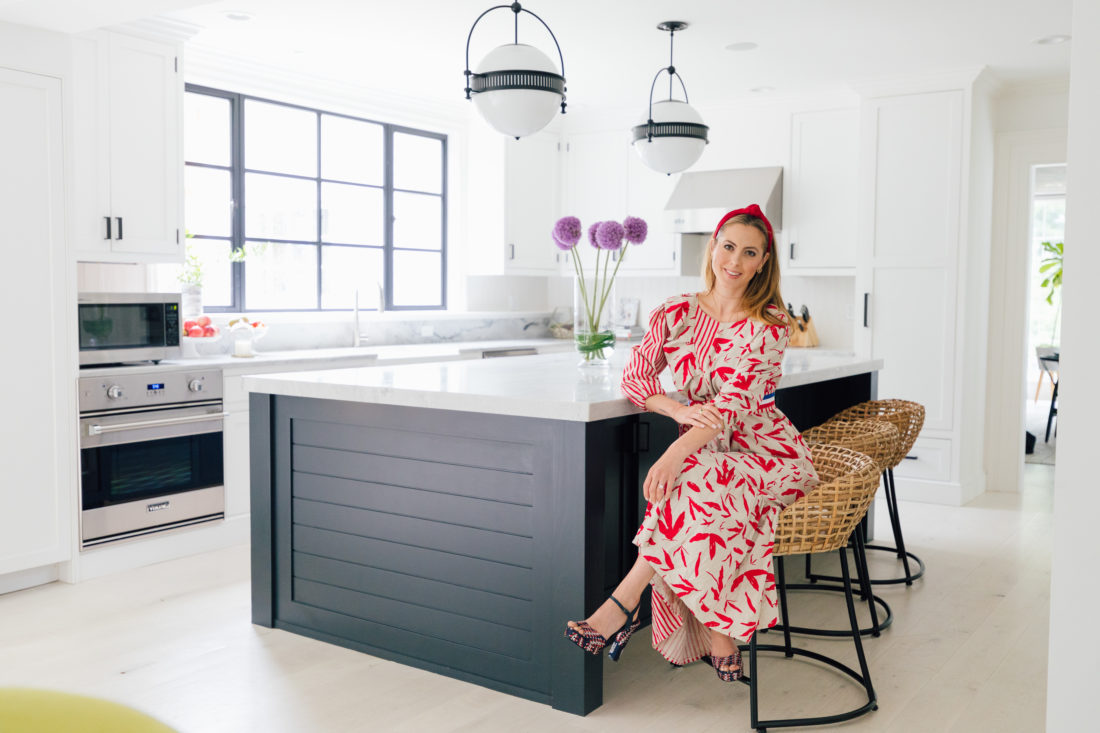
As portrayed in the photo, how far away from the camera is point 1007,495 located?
228 inches

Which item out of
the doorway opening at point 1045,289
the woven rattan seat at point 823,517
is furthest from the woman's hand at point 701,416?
the doorway opening at point 1045,289

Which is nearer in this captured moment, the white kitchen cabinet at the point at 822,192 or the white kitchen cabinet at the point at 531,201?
the white kitchen cabinet at the point at 822,192

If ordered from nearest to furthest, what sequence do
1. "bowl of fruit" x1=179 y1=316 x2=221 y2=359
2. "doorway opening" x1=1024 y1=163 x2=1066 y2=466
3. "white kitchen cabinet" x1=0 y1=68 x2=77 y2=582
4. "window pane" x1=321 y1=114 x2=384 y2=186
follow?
"white kitchen cabinet" x1=0 y1=68 x2=77 y2=582 → "bowl of fruit" x1=179 y1=316 x2=221 y2=359 → "window pane" x1=321 y1=114 x2=384 y2=186 → "doorway opening" x1=1024 y1=163 x2=1066 y2=466

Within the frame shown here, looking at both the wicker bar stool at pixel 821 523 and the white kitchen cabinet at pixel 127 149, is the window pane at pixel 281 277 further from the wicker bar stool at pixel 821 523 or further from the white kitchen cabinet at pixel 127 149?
the wicker bar stool at pixel 821 523

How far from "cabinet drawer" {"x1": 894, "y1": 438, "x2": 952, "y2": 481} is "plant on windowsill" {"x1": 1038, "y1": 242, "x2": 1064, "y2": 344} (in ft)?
14.0

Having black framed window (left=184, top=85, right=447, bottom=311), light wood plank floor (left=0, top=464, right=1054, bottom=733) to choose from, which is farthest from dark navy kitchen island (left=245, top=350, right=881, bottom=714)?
black framed window (left=184, top=85, right=447, bottom=311)

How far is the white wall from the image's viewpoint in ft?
4.93

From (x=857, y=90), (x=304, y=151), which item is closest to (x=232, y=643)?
(x=304, y=151)

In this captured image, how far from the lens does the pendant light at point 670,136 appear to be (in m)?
3.93

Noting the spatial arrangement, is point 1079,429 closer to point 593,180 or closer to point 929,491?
point 929,491

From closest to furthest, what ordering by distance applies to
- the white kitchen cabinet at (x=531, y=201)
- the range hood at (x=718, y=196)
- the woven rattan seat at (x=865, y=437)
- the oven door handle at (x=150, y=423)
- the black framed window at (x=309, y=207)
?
the woven rattan seat at (x=865, y=437)
the oven door handle at (x=150, y=423)
the black framed window at (x=309, y=207)
the range hood at (x=718, y=196)
the white kitchen cabinet at (x=531, y=201)

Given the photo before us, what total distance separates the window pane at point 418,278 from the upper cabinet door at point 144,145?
6.80 ft

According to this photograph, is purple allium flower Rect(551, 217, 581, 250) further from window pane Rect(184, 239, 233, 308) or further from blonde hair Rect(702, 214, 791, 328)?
window pane Rect(184, 239, 233, 308)

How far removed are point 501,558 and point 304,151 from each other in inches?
144
